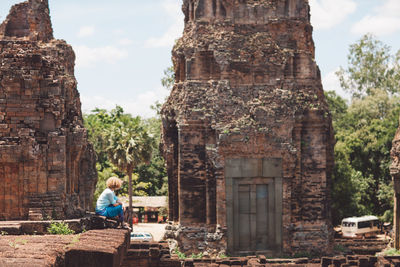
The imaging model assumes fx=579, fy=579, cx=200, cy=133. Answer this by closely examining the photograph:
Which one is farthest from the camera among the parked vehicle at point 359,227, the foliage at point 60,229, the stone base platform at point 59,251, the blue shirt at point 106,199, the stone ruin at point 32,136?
the parked vehicle at point 359,227

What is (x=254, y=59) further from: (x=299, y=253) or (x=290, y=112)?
(x=299, y=253)

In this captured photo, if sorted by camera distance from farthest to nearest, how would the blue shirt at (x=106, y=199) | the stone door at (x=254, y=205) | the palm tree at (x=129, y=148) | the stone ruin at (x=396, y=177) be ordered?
the palm tree at (x=129, y=148), the stone door at (x=254, y=205), the stone ruin at (x=396, y=177), the blue shirt at (x=106, y=199)

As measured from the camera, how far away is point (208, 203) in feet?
65.9

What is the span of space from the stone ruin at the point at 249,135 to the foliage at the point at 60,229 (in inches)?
385

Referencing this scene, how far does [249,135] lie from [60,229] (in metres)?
10.5

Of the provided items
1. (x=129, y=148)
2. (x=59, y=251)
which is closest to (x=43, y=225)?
(x=59, y=251)

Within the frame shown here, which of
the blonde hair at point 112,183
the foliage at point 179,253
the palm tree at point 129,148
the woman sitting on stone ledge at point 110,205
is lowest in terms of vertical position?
the foliage at point 179,253

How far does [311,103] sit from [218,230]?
18.5ft

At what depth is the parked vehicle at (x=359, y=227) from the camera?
30.8 meters

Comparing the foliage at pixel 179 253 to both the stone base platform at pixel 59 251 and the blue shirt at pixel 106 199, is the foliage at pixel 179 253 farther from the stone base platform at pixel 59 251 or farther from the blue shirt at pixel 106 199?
the stone base platform at pixel 59 251

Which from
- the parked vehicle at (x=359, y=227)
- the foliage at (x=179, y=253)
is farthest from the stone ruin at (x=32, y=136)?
the parked vehicle at (x=359, y=227)

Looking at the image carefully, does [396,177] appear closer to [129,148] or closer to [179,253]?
[179,253]

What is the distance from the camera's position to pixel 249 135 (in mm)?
20031

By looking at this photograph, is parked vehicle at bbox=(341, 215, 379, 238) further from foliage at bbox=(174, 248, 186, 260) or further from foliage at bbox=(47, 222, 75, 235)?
foliage at bbox=(47, 222, 75, 235)
